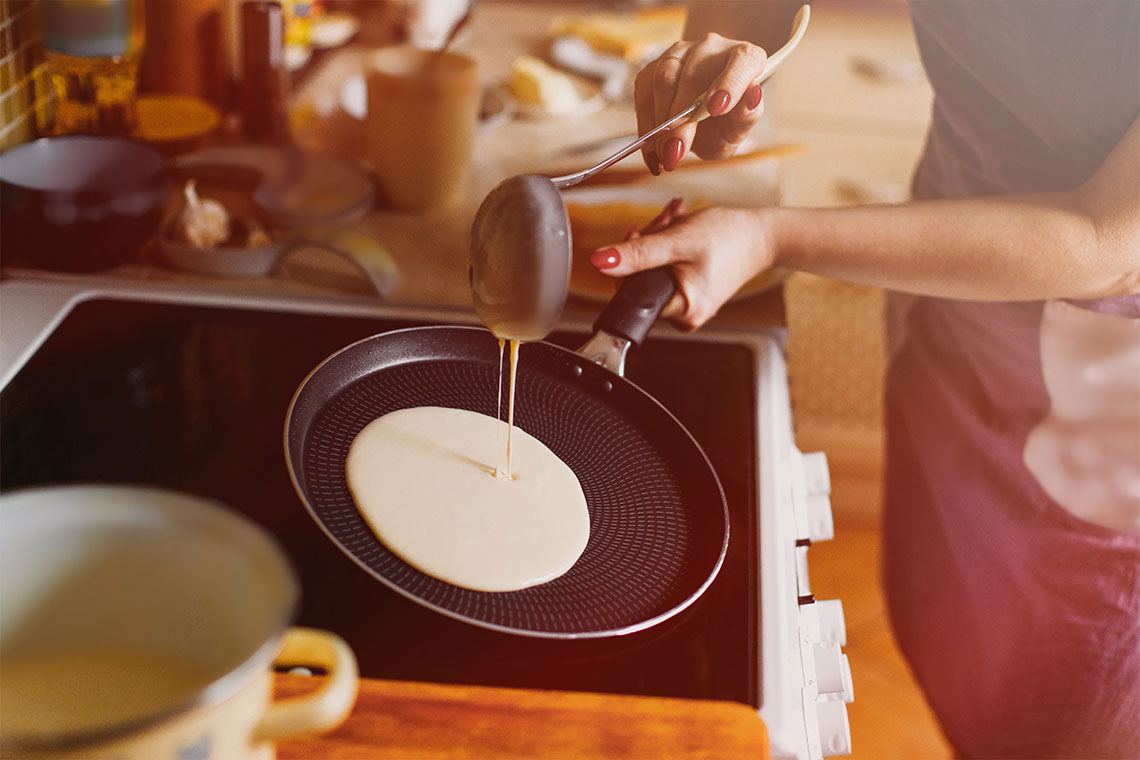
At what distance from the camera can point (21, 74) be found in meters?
0.88

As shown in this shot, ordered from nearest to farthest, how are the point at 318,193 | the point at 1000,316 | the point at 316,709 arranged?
the point at 316,709 < the point at 1000,316 < the point at 318,193

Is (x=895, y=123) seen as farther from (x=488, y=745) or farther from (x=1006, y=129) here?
(x=488, y=745)

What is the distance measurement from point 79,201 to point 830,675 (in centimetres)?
65

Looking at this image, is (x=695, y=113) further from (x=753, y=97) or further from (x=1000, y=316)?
(x=1000, y=316)

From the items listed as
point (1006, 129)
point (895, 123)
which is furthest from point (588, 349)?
point (895, 123)

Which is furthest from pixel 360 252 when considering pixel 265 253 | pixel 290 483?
pixel 290 483

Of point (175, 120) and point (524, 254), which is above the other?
point (524, 254)

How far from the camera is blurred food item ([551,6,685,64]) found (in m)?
1.48

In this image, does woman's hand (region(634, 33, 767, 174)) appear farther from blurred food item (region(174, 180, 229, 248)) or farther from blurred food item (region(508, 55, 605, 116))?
blurred food item (region(508, 55, 605, 116))

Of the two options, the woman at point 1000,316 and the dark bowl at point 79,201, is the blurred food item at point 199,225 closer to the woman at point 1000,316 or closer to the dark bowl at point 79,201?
the dark bowl at point 79,201

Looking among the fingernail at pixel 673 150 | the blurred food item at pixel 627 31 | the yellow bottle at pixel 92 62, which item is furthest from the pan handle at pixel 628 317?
the blurred food item at pixel 627 31

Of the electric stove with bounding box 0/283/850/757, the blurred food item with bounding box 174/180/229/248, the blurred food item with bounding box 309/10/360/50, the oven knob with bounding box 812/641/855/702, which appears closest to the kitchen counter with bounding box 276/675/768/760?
the electric stove with bounding box 0/283/850/757

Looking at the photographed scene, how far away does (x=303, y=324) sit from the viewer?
808 mm

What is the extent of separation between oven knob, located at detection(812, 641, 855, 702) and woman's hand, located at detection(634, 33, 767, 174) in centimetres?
32
